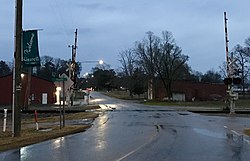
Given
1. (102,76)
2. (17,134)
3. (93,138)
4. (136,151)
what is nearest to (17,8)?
(17,134)

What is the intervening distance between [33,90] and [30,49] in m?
59.3

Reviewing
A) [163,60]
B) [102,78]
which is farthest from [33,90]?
[102,78]

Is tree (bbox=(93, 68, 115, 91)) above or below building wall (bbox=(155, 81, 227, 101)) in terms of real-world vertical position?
above

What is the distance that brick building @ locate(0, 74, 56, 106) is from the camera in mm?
71625

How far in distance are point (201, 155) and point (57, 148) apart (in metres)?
5.00

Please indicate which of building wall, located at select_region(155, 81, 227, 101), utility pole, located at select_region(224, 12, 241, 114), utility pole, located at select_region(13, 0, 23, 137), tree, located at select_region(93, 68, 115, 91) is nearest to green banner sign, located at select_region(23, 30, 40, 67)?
utility pole, located at select_region(13, 0, 23, 137)

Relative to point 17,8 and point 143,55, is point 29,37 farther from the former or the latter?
point 143,55

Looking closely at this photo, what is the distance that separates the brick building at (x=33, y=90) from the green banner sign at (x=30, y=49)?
50770mm

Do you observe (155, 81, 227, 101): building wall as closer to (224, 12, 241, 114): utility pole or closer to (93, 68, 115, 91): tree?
(224, 12, 241, 114): utility pole

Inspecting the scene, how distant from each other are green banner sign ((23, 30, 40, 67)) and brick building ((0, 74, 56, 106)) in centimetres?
5077

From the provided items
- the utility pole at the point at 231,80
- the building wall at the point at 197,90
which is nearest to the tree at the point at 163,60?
the building wall at the point at 197,90

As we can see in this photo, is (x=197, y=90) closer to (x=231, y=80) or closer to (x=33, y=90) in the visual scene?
(x=33, y=90)

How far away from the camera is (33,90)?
252 feet

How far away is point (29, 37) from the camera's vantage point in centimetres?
1902
